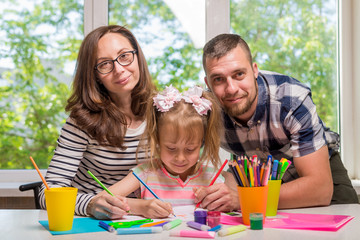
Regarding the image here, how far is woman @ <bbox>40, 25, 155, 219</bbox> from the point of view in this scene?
1.59 meters

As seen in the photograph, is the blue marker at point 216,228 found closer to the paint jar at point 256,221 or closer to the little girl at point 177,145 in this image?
the paint jar at point 256,221

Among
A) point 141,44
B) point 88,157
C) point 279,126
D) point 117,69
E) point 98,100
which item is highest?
point 141,44

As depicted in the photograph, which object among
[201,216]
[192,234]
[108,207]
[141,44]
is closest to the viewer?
[192,234]

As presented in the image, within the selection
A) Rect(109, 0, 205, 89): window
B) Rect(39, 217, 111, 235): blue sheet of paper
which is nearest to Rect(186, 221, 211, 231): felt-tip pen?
Rect(39, 217, 111, 235): blue sheet of paper

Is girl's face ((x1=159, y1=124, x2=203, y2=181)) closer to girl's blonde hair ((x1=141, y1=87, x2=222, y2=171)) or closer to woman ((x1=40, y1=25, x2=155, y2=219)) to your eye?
girl's blonde hair ((x1=141, y1=87, x2=222, y2=171))

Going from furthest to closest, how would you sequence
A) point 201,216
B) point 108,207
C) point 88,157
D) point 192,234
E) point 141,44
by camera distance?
point 141,44
point 88,157
point 108,207
point 201,216
point 192,234

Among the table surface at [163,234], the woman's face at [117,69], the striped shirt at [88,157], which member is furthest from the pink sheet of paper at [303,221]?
the woman's face at [117,69]

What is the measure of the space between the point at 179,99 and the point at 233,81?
24 centimetres

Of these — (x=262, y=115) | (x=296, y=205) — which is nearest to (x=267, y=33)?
(x=262, y=115)

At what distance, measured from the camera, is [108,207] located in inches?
47.9

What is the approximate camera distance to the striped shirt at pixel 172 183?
1438 millimetres

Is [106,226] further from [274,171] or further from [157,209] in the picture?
[274,171]

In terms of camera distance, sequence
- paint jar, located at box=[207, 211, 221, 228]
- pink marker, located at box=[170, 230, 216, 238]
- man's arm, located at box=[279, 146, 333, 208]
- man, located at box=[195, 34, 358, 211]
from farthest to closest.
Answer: man, located at box=[195, 34, 358, 211] < man's arm, located at box=[279, 146, 333, 208] < paint jar, located at box=[207, 211, 221, 228] < pink marker, located at box=[170, 230, 216, 238]

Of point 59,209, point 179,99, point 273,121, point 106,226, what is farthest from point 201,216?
point 273,121
